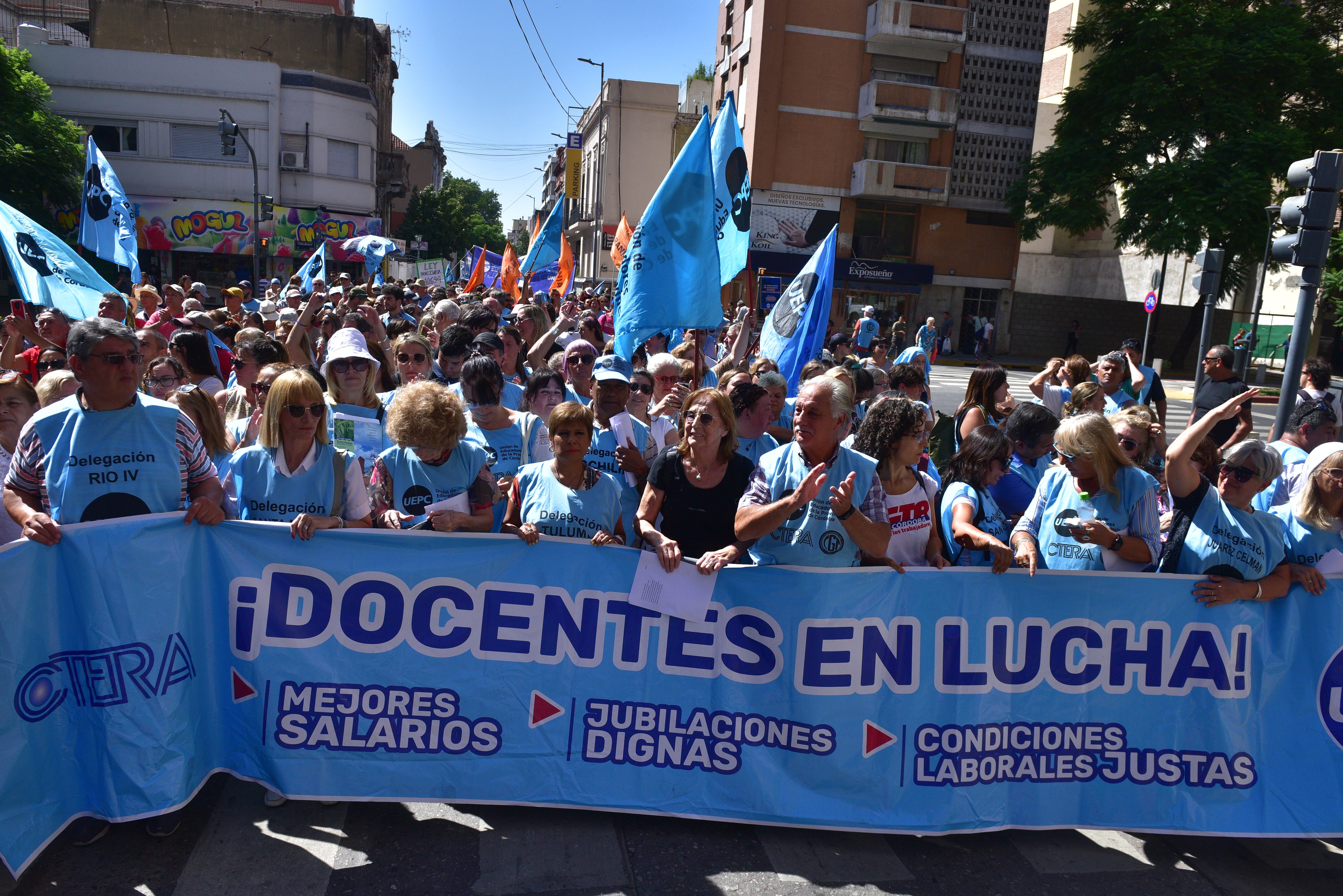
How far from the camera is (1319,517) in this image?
3.99m

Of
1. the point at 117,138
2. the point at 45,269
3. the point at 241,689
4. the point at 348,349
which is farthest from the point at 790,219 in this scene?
the point at 241,689

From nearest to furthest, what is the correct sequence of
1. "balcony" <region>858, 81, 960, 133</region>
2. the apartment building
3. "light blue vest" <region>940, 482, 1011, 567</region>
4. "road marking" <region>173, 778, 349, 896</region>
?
"road marking" <region>173, 778, 349, 896</region>
"light blue vest" <region>940, 482, 1011, 567</region>
"balcony" <region>858, 81, 960, 133</region>
the apartment building

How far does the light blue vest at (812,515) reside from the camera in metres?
3.75

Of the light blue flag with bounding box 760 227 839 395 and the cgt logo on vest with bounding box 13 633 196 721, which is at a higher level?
the light blue flag with bounding box 760 227 839 395

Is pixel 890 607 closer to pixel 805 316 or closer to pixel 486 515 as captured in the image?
pixel 486 515

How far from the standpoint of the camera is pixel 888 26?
3431 centimetres

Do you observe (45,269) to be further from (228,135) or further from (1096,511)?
(228,135)

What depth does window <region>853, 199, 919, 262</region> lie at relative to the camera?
36.5 metres

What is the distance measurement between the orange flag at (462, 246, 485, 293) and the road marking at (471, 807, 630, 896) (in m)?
15.5

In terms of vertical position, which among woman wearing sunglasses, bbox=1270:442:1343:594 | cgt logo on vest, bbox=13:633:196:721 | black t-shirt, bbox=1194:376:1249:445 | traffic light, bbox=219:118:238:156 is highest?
traffic light, bbox=219:118:238:156

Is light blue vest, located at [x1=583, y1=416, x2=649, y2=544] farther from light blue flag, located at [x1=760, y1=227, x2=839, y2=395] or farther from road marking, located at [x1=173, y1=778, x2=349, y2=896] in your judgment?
light blue flag, located at [x1=760, y1=227, x2=839, y2=395]

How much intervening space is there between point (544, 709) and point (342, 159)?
4019 cm

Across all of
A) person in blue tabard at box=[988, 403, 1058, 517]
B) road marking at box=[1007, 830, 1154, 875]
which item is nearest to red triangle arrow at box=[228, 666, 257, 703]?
road marking at box=[1007, 830, 1154, 875]

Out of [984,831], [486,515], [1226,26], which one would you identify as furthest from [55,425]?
[1226,26]
